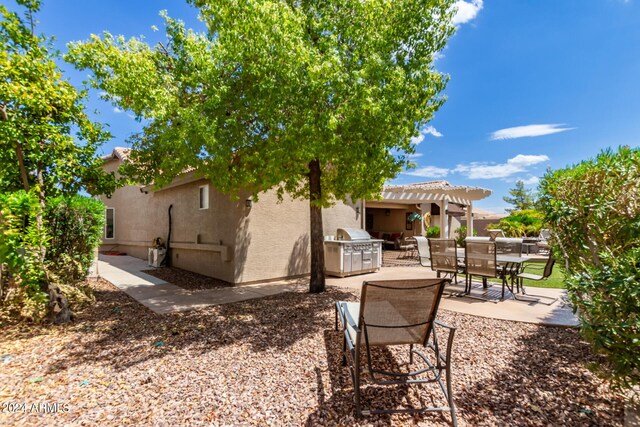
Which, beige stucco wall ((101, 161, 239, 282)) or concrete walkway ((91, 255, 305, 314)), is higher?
beige stucco wall ((101, 161, 239, 282))

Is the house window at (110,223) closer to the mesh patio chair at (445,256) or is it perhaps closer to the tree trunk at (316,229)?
the tree trunk at (316,229)

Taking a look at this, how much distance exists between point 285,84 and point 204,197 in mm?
6601

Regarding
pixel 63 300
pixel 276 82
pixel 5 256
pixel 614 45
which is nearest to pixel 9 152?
pixel 5 256

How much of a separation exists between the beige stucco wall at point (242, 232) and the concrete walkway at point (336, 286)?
2.47 ft

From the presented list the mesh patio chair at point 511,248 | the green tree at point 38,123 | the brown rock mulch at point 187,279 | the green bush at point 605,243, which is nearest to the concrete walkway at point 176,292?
the brown rock mulch at point 187,279

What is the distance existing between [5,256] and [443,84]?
9648mm

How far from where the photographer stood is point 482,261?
7.25 metres

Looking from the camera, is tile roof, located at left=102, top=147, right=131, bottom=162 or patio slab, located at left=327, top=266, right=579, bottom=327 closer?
patio slab, located at left=327, top=266, right=579, bottom=327

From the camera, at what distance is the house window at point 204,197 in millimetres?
10488

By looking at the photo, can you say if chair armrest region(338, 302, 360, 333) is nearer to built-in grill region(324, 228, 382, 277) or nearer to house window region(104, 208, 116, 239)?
built-in grill region(324, 228, 382, 277)

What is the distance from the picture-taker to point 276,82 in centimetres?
552

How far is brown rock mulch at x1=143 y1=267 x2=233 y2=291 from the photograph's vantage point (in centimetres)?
916

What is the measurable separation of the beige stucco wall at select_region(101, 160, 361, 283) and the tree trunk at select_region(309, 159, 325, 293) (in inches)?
91.5

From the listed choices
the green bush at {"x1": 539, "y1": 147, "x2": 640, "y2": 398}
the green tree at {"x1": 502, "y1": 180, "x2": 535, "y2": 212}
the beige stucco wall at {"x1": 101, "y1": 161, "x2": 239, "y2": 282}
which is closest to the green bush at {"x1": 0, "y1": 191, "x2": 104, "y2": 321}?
the beige stucco wall at {"x1": 101, "y1": 161, "x2": 239, "y2": 282}
